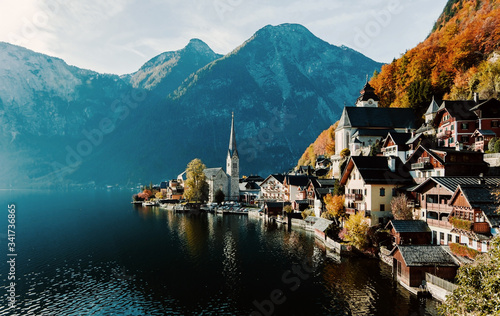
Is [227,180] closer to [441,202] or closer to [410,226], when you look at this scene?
[410,226]

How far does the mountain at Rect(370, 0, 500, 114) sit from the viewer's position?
7644cm

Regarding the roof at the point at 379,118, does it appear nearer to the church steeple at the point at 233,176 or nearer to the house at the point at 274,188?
the house at the point at 274,188

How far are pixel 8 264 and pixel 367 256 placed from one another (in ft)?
187

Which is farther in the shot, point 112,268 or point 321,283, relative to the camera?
point 112,268

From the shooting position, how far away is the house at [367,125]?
90625 millimetres

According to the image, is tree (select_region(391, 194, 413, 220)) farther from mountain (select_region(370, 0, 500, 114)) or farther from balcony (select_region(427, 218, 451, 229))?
mountain (select_region(370, 0, 500, 114))

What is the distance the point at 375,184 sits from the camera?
5447 cm

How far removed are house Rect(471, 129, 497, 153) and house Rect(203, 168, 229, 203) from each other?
105 meters

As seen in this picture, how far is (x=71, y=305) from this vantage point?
114 ft

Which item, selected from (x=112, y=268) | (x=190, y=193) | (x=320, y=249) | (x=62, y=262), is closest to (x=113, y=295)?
(x=112, y=268)

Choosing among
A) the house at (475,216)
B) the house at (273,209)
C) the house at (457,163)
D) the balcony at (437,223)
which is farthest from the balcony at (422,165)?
the house at (273,209)

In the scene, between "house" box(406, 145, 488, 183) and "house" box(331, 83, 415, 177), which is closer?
"house" box(406, 145, 488, 183)

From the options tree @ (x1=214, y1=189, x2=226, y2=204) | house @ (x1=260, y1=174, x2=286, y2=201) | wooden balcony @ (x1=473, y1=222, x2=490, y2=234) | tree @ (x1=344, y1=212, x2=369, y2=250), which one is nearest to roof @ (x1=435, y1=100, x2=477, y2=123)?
tree @ (x1=344, y1=212, x2=369, y2=250)

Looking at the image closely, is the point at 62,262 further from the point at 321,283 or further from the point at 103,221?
the point at 103,221
